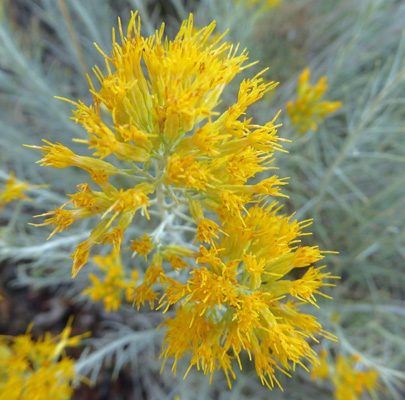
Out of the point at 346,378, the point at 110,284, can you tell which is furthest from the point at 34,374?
the point at 346,378

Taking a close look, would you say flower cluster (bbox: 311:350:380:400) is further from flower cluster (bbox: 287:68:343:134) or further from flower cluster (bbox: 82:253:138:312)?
flower cluster (bbox: 287:68:343:134)

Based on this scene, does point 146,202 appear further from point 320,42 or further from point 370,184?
point 320,42

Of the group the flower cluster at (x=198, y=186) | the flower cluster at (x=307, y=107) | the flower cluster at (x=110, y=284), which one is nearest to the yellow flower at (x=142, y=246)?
the flower cluster at (x=198, y=186)

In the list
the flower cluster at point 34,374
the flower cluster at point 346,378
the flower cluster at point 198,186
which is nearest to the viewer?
the flower cluster at point 198,186

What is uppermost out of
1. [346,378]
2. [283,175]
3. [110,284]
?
[283,175]

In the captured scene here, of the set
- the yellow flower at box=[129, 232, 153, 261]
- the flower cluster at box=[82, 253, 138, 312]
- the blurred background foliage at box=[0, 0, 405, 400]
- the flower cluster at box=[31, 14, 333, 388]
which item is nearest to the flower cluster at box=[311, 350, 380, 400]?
the blurred background foliage at box=[0, 0, 405, 400]

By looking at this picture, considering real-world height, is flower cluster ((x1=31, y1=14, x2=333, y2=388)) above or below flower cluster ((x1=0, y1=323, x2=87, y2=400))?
above

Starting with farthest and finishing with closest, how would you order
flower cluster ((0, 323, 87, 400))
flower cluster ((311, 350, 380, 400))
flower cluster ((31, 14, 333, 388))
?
flower cluster ((311, 350, 380, 400)) < flower cluster ((0, 323, 87, 400)) < flower cluster ((31, 14, 333, 388))

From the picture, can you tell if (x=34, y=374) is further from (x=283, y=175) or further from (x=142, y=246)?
(x=283, y=175)

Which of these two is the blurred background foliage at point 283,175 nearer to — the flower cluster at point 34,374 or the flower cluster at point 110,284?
the flower cluster at point 110,284
